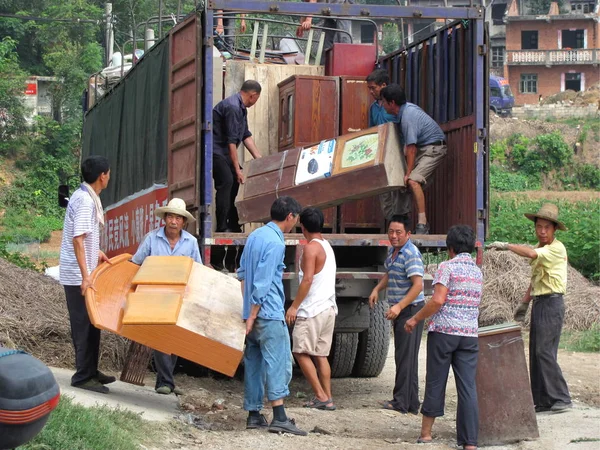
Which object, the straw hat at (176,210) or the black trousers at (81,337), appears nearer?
the black trousers at (81,337)

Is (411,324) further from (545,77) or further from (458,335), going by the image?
(545,77)

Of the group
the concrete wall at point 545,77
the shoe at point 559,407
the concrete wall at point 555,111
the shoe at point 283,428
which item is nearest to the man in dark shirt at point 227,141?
the shoe at point 283,428

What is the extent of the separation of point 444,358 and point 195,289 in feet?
5.45

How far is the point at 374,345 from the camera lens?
9.42m

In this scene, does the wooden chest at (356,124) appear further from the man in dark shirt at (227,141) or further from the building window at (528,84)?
the building window at (528,84)

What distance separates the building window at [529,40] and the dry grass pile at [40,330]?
52.3 m

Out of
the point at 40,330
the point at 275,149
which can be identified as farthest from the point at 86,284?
the point at 275,149

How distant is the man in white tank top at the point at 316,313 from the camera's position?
7.21 m

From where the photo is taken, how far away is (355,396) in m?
8.79

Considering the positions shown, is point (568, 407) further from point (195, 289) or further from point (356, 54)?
point (356, 54)

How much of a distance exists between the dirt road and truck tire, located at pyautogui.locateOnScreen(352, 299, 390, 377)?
0.66 ft

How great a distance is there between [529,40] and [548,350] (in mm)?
53663

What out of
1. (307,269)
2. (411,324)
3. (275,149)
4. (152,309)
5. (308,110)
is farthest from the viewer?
(275,149)

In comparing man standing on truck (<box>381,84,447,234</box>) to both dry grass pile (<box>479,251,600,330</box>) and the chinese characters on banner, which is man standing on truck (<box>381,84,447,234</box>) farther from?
dry grass pile (<box>479,251,600,330</box>)
